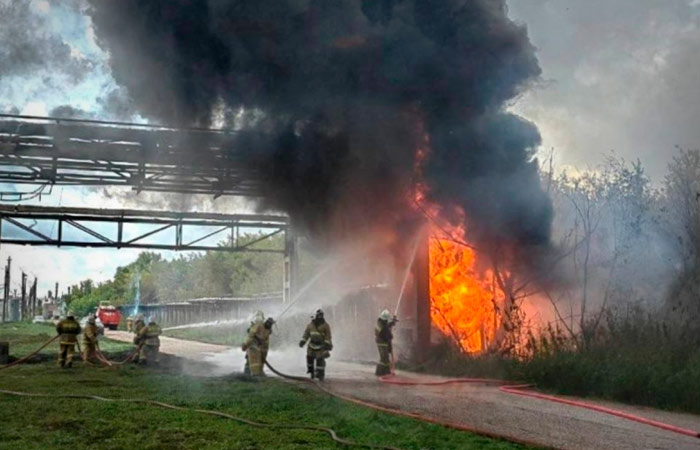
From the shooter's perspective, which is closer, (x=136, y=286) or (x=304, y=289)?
(x=304, y=289)

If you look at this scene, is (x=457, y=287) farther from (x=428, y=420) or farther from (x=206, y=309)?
(x=206, y=309)

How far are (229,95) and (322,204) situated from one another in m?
4.58

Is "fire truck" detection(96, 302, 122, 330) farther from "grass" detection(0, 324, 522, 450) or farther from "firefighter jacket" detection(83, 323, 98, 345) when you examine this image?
"grass" detection(0, 324, 522, 450)

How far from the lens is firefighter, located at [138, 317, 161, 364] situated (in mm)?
20125

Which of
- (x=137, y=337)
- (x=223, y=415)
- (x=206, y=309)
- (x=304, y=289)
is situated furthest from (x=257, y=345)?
(x=206, y=309)

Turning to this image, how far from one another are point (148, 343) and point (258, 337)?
5.11 metres

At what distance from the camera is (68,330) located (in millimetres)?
19516

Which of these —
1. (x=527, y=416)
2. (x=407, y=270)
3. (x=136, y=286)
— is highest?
(x=136, y=286)

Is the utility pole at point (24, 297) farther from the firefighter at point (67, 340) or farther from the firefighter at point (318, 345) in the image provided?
the firefighter at point (318, 345)

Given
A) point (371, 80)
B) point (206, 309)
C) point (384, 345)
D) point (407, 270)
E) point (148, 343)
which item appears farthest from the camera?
point (206, 309)

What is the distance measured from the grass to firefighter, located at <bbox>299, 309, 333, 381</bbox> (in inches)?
69.6

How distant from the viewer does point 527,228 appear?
17.3m

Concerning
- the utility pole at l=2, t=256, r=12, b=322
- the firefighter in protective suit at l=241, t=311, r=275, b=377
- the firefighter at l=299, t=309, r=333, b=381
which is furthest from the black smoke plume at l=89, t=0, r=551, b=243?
the utility pole at l=2, t=256, r=12, b=322

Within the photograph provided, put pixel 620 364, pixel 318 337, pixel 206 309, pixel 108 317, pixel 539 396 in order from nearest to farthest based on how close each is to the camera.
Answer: pixel 539 396, pixel 620 364, pixel 318 337, pixel 206 309, pixel 108 317
